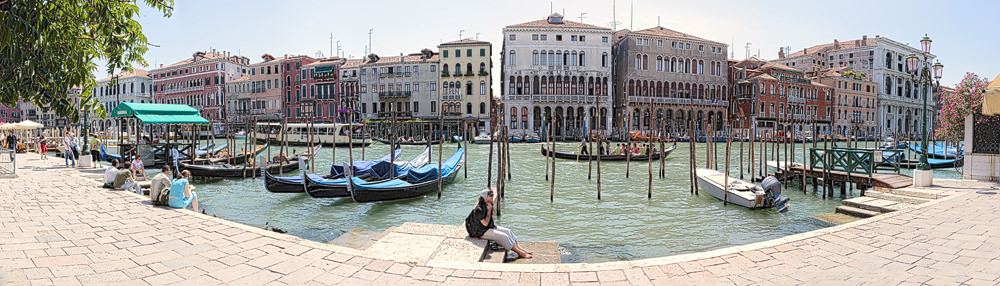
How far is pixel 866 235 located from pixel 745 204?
5.51 metres

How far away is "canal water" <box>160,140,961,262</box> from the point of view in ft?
28.2

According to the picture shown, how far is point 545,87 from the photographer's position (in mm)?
46500

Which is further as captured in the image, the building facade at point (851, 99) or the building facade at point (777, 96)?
the building facade at point (851, 99)

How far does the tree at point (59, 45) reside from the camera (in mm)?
3316

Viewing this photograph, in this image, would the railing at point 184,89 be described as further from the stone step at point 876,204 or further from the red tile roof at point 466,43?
the stone step at point 876,204

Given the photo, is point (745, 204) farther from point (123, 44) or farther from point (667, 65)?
point (667, 65)

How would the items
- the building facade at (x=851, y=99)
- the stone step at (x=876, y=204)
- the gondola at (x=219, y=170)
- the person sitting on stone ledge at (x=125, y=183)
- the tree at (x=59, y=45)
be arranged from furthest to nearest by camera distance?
1. the building facade at (x=851, y=99)
2. the gondola at (x=219, y=170)
3. the person sitting on stone ledge at (x=125, y=183)
4. the stone step at (x=876, y=204)
5. the tree at (x=59, y=45)

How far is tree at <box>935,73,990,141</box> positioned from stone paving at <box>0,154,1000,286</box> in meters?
5.48

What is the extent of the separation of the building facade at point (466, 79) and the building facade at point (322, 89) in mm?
11103

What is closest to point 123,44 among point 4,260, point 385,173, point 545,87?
point 4,260

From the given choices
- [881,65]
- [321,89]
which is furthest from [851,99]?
[321,89]

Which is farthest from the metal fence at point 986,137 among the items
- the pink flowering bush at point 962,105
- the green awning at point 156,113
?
the green awning at point 156,113

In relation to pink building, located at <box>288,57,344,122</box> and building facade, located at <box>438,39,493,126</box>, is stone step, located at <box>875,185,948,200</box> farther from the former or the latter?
pink building, located at <box>288,57,344,122</box>

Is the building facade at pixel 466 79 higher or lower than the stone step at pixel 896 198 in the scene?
higher
